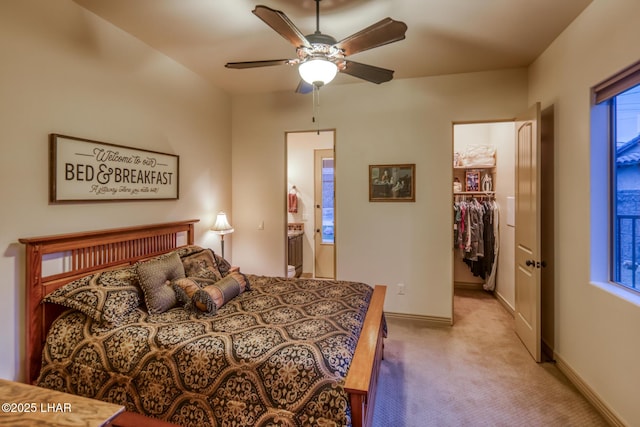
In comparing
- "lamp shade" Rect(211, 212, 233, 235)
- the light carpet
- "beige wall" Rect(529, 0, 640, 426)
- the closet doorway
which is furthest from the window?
"lamp shade" Rect(211, 212, 233, 235)

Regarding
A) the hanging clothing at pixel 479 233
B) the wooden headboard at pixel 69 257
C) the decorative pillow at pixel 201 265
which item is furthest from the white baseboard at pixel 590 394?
the wooden headboard at pixel 69 257

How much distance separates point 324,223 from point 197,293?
3465 millimetres

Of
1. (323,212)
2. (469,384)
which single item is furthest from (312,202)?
(469,384)

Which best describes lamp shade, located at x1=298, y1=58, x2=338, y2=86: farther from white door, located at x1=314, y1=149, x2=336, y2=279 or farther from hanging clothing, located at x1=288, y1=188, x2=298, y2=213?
hanging clothing, located at x1=288, y1=188, x2=298, y2=213

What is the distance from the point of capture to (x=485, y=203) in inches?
188

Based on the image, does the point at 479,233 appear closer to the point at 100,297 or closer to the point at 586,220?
the point at 586,220

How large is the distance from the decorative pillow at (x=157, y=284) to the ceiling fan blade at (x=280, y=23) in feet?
6.20

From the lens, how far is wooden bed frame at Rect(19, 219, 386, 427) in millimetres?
1595

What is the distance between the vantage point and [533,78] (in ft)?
10.7

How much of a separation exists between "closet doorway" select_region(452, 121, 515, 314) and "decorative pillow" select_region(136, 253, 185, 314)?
380 centimetres

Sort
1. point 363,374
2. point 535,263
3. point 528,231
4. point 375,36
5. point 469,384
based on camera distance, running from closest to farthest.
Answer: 1. point 363,374
2. point 375,36
3. point 469,384
4. point 535,263
5. point 528,231

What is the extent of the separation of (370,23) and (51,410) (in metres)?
3.05

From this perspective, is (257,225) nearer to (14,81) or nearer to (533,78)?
(14,81)

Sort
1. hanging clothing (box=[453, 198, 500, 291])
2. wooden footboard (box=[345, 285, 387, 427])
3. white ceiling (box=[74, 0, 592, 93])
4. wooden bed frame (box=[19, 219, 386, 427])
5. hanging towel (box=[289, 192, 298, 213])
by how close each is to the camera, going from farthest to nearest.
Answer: hanging towel (box=[289, 192, 298, 213])
hanging clothing (box=[453, 198, 500, 291])
white ceiling (box=[74, 0, 592, 93])
wooden bed frame (box=[19, 219, 386, 427])
wooden footboard (box=[345, 285, 387, 427])
